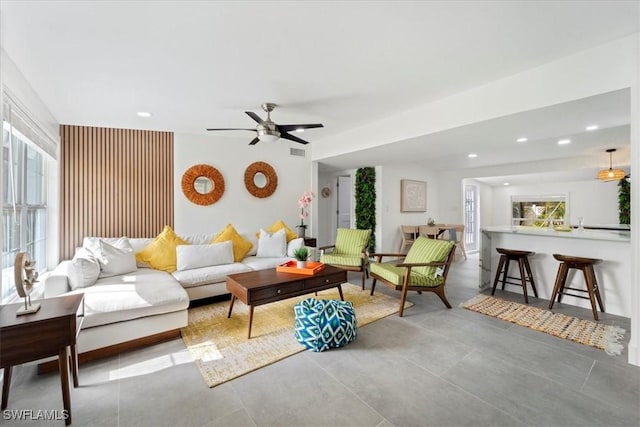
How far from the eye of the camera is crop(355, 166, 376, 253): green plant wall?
243 inches

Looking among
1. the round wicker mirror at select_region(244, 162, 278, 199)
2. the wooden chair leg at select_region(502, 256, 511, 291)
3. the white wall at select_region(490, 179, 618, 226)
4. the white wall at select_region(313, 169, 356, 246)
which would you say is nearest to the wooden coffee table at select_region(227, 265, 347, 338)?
the round wicker mirror at select_region(244, 162, 278, 199)

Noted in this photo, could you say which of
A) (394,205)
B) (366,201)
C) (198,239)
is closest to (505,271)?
(394,205)

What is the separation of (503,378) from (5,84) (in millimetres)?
4462

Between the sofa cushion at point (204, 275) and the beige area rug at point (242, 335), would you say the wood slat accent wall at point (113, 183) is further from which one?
the beige area rug at point (242, 335)

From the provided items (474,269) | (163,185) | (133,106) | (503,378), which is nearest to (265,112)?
(133,106)

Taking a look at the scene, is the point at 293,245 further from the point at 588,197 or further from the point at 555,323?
the point at 588,197

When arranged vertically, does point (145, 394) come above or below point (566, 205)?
below

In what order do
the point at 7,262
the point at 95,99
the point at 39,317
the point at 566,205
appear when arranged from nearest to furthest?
the point at 39,317
the point at 7,262
the point at 95,99
the point at 566,205

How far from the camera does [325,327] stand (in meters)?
2.47

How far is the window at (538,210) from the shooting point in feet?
25.3

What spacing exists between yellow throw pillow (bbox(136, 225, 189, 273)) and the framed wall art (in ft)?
15.8

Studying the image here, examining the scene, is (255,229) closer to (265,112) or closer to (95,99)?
(265,112)

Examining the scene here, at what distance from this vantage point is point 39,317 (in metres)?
1.65

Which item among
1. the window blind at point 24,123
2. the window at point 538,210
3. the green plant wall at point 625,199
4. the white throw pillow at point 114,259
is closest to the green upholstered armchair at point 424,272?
the white throw pillow at point 114,259
